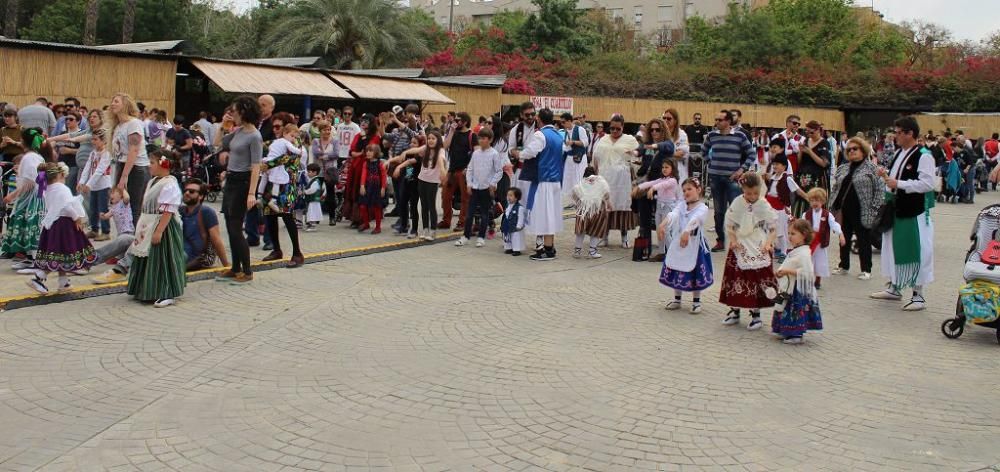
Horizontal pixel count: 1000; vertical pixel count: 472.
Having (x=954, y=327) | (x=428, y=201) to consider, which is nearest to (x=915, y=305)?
(x=954, y=327)

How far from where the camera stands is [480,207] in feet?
42.4

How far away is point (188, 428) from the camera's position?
5.20 m

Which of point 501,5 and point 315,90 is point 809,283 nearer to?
point 315,90

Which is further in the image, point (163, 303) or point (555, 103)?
point (555, 103)

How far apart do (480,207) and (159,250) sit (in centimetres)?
550

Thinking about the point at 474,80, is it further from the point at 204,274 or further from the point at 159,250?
the point at 159,250

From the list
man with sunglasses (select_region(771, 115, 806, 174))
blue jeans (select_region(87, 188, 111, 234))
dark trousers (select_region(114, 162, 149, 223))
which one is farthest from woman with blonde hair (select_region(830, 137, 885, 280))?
blue jeans (select_region(87, 188, 111, 234))

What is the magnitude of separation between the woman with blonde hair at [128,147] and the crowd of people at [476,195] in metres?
0.02

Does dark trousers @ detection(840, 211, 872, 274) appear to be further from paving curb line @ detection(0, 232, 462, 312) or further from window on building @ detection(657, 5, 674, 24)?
window on building @ detection(657, 5, 674, 24)

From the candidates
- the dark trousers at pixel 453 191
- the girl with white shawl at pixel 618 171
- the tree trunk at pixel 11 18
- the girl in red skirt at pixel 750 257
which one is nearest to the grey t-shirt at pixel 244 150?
the dark trousers at pixel 453 191

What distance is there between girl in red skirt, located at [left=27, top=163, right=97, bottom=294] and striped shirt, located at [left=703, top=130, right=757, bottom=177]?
8.18 m

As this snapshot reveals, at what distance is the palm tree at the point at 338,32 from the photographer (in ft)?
147

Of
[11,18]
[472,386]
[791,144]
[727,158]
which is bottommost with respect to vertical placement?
[472,386]

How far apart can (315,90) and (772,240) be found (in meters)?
18.7
